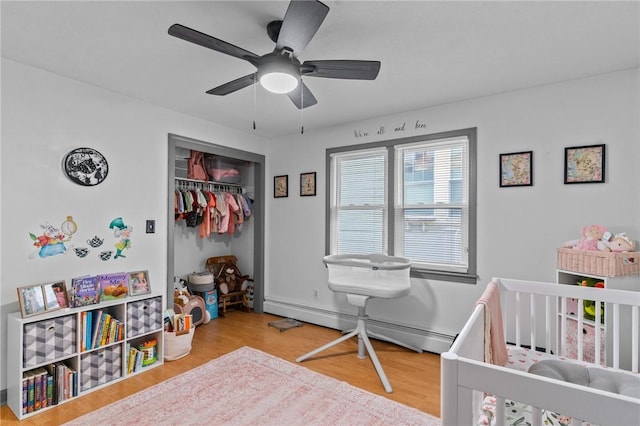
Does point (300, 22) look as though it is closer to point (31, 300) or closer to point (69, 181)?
point (69, 181)

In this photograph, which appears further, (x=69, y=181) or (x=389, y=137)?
(x=389, y=137)

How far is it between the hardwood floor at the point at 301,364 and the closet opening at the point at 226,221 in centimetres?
86

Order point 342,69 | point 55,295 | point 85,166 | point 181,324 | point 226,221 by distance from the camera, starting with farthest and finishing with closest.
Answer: point 226,221
point 181,324
point 85,166
point 55,295
point 342,69

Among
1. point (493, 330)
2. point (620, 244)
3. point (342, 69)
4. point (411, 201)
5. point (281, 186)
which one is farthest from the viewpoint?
point (281, 186)

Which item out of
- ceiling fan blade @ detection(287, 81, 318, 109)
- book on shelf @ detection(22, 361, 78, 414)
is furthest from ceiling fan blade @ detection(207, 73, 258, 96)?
book on shelf @ detection(22, 361, 78, 414)

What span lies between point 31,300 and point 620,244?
13.2 ft

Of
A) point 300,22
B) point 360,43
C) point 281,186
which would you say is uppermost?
point 360,43

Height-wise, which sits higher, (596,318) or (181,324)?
(596,318)

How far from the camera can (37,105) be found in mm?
2475

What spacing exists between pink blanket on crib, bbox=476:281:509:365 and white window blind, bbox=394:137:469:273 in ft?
4.34

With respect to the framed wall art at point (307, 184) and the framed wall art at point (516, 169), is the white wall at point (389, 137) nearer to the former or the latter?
the framed wall art at point (516, 169)

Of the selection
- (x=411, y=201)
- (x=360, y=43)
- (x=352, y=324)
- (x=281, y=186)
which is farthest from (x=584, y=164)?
(x=281, y=186)

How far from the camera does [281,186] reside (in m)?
4.40

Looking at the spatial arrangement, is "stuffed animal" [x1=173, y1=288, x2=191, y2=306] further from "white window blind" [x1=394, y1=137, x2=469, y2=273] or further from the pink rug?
"white window blind" [x1=394, y1=137, x2=469, y2=273]
